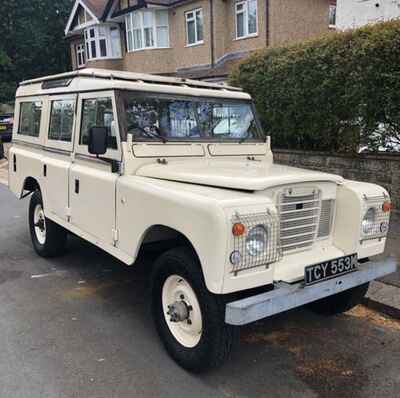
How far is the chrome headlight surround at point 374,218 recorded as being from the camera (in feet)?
11.5

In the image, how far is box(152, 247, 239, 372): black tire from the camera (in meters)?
2.92

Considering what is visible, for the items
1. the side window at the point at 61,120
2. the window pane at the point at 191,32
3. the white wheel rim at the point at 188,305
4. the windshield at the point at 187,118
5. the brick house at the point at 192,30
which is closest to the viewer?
the white wheel rim at the point at 188,305

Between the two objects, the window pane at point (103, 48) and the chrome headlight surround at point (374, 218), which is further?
the window pane at point (103, 48)

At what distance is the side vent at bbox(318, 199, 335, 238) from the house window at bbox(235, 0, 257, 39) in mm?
17031

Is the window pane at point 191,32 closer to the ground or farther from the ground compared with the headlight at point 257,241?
farther from the ground

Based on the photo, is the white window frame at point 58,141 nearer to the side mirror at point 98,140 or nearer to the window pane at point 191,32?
the side mirror at point 98,140

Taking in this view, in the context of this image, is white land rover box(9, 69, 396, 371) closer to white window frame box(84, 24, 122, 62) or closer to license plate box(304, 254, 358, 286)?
license plate box(304, 254, 358, 286)

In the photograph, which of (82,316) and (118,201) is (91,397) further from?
(118,201)

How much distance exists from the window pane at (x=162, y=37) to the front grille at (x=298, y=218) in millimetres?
21333

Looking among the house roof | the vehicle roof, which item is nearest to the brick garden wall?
the vehicle roof

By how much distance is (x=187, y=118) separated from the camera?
439 cm

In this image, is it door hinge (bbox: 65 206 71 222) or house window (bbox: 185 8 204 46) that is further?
house window (bbox: 185 8 204 46)

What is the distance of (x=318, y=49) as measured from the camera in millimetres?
7164

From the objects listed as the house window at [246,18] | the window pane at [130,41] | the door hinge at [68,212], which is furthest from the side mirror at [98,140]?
the window pane at [130,41]
